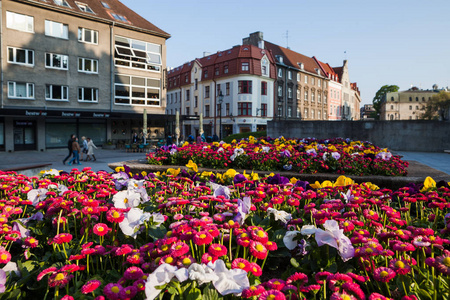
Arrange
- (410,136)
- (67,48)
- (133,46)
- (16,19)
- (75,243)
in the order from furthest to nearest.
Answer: (133,46) < (67,48) < (16,19) < (410,136) < (75,243)

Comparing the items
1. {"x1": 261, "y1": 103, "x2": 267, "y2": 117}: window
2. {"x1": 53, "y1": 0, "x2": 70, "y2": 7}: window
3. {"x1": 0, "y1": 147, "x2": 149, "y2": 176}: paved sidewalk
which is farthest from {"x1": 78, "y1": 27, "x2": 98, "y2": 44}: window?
{"x1": 261, "y1": 103, "x2": 267, "y2": 117}: window

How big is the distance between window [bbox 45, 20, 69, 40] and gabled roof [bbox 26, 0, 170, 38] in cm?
130

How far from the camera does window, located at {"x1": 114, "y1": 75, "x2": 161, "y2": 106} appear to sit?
31.8 meters

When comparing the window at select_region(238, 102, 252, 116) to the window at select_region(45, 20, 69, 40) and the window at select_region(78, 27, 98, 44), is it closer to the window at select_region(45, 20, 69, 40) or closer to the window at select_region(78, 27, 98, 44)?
the window at select_region(78, 27, 98, 44)

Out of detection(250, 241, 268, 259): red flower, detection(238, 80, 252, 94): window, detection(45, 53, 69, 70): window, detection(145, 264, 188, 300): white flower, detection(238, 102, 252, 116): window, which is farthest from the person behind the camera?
detection(238, 102, 252, 116): window

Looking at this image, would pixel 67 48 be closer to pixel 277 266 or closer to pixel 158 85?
pixel 158 85

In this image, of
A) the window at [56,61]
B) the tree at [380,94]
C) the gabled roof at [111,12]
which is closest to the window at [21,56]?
the window at [56,61]

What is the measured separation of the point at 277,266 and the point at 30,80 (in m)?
30.0

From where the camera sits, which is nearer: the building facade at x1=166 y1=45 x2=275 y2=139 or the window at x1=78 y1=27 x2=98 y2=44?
the window at x1=78 y1=27 x2=98 y2=44

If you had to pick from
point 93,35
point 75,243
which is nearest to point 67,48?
point 93,35

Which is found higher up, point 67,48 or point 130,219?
point 67,48

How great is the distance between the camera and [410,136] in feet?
64.0

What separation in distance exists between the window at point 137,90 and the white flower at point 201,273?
3234 cm

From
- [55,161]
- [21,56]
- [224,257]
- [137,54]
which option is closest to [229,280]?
[224,257]
